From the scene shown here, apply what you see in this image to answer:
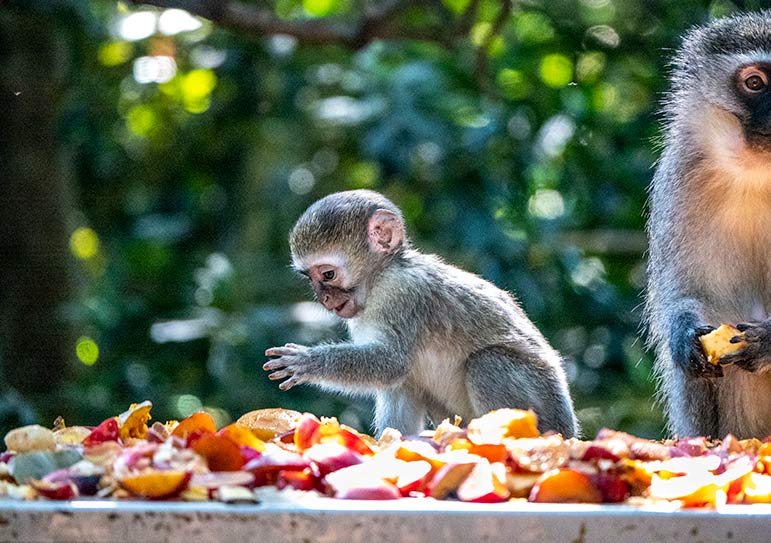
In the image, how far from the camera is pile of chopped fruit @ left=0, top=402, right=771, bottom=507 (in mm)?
2508

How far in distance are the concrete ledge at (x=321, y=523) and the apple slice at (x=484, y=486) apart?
0.15 metres

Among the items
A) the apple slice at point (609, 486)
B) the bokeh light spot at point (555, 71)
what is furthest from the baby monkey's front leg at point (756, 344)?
the bokeh light spot at point (555, 71)

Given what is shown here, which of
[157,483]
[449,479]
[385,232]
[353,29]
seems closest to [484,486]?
[449,479]

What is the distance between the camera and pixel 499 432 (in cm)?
289

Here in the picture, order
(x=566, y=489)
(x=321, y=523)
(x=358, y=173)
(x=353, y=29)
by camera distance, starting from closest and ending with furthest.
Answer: (x=321, y=523) < (x=566, y=489) < (x=353, y=29) < (x=358, y=173)

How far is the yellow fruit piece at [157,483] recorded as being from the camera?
2.43m

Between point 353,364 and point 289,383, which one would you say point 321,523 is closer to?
point 289,383

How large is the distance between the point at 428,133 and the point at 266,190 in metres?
2.31

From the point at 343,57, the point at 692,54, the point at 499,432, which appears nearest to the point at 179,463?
the point at 499,432

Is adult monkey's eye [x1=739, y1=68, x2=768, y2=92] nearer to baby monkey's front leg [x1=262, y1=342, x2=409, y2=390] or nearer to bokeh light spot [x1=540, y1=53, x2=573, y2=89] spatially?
baby monkey's front leg [x1=262, y1=342, x2=409, y2=390]

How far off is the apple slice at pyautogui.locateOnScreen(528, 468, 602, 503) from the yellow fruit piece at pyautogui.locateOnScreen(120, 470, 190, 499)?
28.5 inches

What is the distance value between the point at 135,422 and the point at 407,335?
45.5 inches

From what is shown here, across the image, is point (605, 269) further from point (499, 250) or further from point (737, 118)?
point (737, 118)

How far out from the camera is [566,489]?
2.53 m
